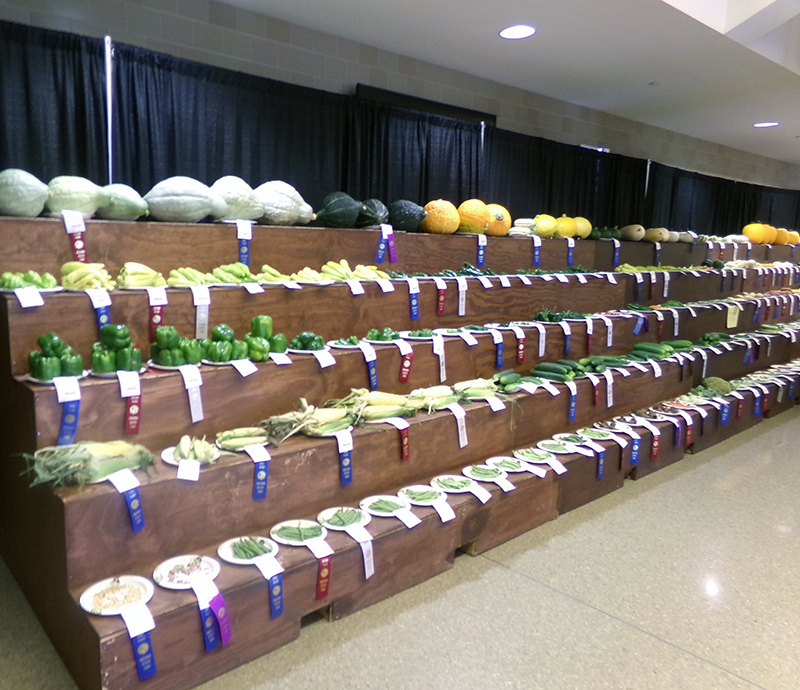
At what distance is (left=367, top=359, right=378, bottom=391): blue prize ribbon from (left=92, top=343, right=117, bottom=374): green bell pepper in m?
1.14

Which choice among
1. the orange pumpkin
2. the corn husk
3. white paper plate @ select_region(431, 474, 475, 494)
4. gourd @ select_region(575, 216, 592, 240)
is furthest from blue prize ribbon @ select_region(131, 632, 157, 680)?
the orange pumpkin

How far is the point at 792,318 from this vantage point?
7.38 m

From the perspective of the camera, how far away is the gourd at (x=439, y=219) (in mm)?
3898

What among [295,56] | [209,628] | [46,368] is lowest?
[209,628]

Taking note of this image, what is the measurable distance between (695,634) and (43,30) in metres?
4.54

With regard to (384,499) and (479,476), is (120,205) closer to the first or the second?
(384,499)

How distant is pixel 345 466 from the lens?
8.32 ft

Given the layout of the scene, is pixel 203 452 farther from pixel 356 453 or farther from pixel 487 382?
pixel 487 382

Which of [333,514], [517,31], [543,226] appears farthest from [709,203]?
[333,514]

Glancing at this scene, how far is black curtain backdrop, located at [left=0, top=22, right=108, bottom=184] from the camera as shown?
11.7ft

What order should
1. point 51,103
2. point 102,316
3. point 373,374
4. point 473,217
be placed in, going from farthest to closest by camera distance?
point 473,217 < point 51,103 < point 373,374 < point 102,316

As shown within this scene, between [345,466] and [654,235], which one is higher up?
[654,235]

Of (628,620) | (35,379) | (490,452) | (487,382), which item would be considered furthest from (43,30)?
(628,620)

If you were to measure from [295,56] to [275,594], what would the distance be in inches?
168
